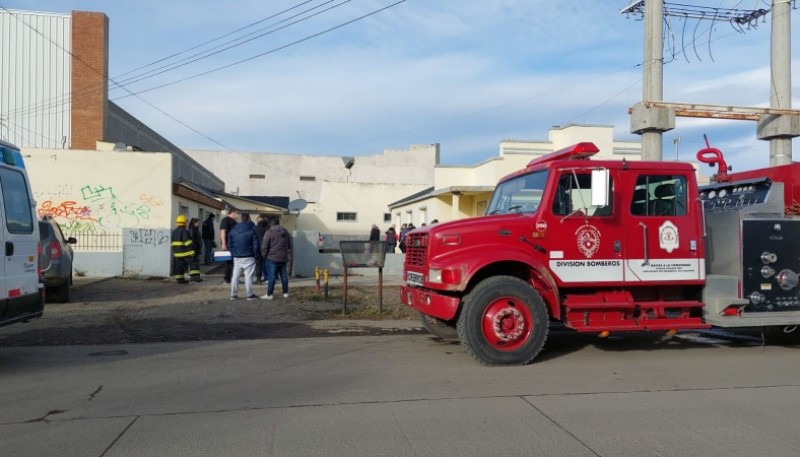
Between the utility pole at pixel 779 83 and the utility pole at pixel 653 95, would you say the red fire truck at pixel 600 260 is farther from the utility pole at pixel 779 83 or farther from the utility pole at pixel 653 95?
the utility pole at pixel 779 83

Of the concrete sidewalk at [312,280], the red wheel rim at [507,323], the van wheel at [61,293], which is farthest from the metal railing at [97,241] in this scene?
the red wheel rim at [507,323]

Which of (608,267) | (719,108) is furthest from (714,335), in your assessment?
(719,108)

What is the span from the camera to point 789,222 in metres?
8.38

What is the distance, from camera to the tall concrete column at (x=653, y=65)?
17516 mm

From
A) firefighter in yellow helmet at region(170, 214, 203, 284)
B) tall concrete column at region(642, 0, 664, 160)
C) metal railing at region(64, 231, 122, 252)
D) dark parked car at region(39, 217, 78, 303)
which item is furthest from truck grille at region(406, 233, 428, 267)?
metal railing at region(64, 231, 122, 252)

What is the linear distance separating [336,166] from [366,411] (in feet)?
204

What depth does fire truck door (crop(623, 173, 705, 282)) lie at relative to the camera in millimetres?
8008

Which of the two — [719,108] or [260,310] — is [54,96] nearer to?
[260,310]

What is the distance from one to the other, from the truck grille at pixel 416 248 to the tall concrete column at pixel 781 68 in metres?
14.8

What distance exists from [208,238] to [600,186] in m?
15.5

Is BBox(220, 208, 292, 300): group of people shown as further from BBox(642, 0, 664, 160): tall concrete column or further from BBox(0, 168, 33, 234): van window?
BBox(642, 0, 664, 160): tall concrete column

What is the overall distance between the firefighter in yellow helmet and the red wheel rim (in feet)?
34.1

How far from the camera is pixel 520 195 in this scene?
8391 mm

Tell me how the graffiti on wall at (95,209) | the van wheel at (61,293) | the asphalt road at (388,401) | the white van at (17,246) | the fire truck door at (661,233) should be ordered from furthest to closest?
the graffiti on wall at (95,209) < the van wheel at (61,293) < the fire truck door at (661,233) < the white van at (17,246) < the asphalt road at (388,401)
